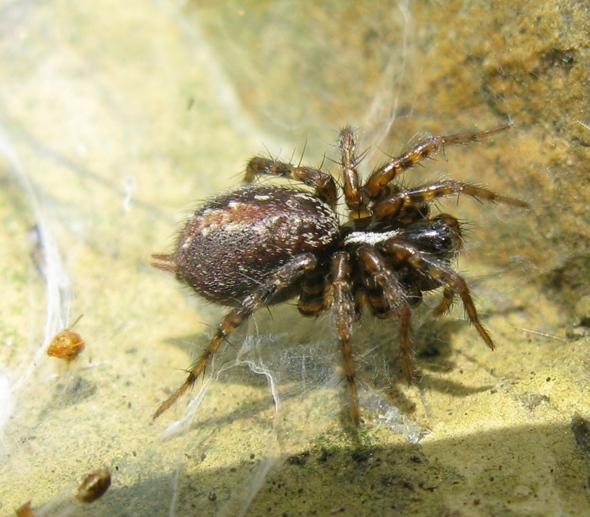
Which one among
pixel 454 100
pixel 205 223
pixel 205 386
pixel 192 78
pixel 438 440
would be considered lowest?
pixel 438 440

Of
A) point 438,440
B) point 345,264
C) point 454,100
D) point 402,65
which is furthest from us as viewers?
point 402,65

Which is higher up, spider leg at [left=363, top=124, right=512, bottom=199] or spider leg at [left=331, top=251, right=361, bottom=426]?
spider leg at [left=363, top=124, right=512, bottom=199]

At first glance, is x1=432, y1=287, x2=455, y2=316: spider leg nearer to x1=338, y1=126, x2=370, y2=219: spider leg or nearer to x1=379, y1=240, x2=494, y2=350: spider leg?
x1=379, y1=240, x2=494, y2=350: spider leg

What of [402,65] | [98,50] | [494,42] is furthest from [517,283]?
[98,50]

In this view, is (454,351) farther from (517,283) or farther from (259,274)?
(259,274)

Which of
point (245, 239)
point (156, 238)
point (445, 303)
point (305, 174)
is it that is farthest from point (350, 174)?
point (156, 238)

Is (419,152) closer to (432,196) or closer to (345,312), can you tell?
(432,196)

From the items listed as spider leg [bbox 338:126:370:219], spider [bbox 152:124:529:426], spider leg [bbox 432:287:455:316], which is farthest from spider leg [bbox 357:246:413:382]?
spider leg [bbox 338:126:370:219]

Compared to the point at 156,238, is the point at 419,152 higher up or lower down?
lower down
